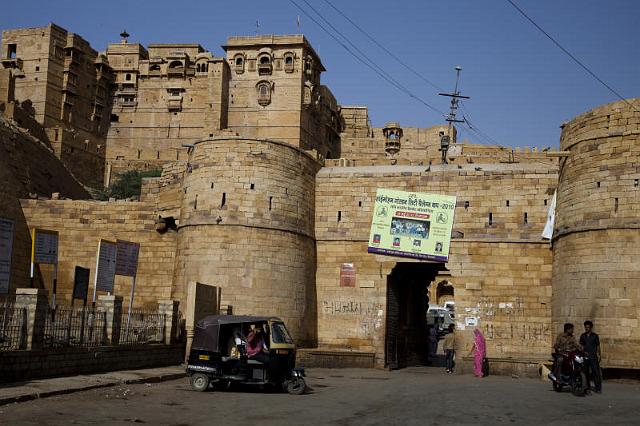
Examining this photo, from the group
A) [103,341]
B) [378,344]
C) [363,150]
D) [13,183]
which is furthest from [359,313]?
[363,150]

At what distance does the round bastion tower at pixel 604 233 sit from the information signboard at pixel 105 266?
11.8 meters

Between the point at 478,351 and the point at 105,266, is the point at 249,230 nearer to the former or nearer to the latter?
the point at 105,266

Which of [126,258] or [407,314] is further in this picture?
[407,314]

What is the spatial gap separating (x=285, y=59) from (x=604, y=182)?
4647 centimetres

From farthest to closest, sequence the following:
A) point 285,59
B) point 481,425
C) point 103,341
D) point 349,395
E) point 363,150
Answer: point 363,150 < point 285,59 < point 103,341 < point 349,395 < point 481,425

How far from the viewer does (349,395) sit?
15062 mm

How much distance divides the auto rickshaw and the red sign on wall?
33.1 ft

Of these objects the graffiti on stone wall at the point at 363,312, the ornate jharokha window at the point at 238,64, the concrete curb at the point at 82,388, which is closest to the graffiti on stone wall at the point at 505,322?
the graffiti on stone wall at the point at 363,312

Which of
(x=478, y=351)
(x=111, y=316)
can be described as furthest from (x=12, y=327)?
(x=478, y=351)

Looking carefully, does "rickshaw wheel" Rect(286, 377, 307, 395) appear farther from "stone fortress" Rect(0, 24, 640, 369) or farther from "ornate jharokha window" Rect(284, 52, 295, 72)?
"ornate jharokha window" Rect(284, 52, 295, 72)

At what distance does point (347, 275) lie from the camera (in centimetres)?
2534

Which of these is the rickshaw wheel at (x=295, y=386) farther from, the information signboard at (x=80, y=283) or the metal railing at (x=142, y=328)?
the information signboard at (x=80, y=283)

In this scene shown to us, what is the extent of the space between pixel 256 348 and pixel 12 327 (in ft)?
14.6

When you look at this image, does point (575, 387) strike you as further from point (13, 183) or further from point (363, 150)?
point (363, 150)
